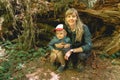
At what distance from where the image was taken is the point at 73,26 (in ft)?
16.4

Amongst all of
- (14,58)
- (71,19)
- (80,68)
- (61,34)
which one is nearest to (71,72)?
(80,68)

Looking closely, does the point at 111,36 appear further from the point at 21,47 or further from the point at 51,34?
the point at 21,47

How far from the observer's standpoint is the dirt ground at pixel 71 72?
5039 millimetres

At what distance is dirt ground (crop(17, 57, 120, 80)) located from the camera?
5.04 metres

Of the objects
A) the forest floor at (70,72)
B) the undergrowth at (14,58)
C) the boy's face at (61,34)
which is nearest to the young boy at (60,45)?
the boy's face at (61,34)

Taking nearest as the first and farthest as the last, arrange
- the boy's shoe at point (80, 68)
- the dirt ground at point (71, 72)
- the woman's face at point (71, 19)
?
the woman's face at point (71, 19) → the dirt ground at point (71, 72) → the boy's shoe at point (80, 68)

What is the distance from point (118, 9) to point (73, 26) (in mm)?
1257

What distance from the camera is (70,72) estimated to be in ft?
16.8

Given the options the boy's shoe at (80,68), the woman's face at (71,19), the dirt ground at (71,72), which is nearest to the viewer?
the woman's face at (71,19)

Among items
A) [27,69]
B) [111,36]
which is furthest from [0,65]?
[111,36]

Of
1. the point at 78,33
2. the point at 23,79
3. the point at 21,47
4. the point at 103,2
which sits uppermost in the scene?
the point at 103,2

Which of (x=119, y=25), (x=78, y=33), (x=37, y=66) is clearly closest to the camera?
(x=78, y=33)

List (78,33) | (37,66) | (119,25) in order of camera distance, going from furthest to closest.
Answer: (119,25)
(37,66)
(78,33)

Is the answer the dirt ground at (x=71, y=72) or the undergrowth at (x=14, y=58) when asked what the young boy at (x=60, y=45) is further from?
the undergrowth at (x=14, y=58)
